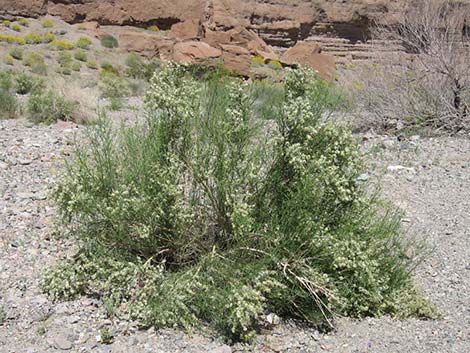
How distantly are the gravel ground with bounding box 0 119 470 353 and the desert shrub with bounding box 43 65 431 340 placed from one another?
0.45ft

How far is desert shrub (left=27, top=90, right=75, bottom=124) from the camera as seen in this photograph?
9633mm

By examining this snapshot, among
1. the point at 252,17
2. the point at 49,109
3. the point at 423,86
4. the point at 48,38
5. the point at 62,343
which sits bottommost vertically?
the point at 48,38

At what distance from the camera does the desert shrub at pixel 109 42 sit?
25.9 metres

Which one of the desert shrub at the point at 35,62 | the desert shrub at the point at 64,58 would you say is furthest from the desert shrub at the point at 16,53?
the desert shrub at the point at 64,58

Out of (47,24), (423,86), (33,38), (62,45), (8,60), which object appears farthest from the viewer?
(47,24)

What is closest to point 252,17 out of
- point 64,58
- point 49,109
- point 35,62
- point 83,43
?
point 83,43

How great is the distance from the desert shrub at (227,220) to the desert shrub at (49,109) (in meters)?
5.64

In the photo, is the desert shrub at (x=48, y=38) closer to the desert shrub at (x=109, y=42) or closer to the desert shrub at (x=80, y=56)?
the desert shrub at (x=109, y=42)

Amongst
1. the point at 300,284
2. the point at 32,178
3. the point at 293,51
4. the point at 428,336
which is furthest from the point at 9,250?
the point at 293,51

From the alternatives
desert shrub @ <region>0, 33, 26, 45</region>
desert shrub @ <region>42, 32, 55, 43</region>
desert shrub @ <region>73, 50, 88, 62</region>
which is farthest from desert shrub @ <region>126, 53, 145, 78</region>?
desert shrub @ <region>0, 33, 26, 45</region>

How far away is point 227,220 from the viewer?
4242mm

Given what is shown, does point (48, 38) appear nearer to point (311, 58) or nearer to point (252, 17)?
point (311, 58)

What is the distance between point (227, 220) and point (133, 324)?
95 centimetres

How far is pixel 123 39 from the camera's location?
26.1 metres
